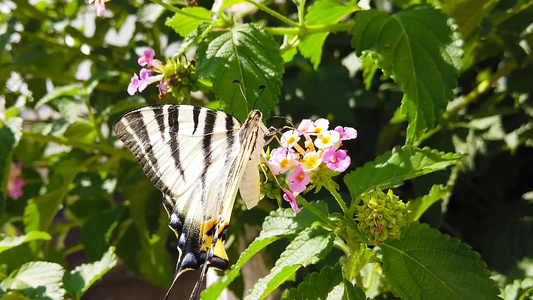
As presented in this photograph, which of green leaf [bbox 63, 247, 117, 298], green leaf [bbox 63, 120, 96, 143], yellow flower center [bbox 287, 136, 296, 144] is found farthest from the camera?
green leaf [bbox 63, 120, 96, 143]

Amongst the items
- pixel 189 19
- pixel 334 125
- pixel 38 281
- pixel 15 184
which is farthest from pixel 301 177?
pixel 15 184

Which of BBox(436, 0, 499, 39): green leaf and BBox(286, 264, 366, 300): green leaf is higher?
BBox(436, 0, 499, 39): green leaf

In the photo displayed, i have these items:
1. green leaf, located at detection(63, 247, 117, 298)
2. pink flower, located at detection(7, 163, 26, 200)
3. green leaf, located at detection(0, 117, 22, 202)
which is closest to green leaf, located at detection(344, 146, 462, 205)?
green leaf, located at detection(63, 247, 117, 298)

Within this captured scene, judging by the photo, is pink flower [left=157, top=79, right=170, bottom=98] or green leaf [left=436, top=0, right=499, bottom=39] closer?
pink flower [left=157, top=79, right=170, bottom=98]

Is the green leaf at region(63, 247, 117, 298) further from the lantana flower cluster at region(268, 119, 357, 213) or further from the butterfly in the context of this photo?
the lantana flower cluster at region(268, 119, 357, 213)

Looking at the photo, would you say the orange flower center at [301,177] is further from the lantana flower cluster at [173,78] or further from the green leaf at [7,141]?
the green leaf at [7,141]

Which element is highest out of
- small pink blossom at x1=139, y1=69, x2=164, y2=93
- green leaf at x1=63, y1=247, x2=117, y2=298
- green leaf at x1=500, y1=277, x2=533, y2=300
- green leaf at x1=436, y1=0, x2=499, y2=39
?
green leaf at x1=436, y1=0, x2=499, y2=39

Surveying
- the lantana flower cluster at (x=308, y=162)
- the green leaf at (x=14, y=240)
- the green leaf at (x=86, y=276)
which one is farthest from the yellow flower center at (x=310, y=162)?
the green leaf at (x=14, y=240)
